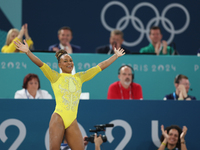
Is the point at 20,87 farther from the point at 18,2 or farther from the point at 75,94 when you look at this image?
the point at 18,2

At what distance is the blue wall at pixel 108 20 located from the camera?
10.1m

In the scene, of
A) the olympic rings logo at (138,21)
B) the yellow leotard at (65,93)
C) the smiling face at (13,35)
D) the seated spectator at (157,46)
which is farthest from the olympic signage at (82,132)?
the olympic rings logo at (138,21)

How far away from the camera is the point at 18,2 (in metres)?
9.89

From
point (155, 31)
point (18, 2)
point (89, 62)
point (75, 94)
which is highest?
point (18, 2)

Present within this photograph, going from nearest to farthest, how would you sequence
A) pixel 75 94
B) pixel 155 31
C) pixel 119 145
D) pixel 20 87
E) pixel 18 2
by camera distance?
pixel 75 94, pixel 119 145, pixel 20 87, pixel 155 31, pixel 18 2

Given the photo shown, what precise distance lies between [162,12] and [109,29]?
1.62m

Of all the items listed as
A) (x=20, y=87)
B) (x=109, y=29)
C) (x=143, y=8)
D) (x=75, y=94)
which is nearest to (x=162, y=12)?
(x=143, y=8)

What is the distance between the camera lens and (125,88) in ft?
22.3

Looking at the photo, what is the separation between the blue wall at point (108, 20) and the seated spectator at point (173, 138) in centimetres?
500

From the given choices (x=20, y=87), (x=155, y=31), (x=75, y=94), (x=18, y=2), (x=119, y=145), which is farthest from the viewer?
(x=18, y=2)

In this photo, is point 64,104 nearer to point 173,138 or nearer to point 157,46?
point 173,138

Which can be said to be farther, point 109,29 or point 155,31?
point 109,29

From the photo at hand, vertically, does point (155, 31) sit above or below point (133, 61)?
above

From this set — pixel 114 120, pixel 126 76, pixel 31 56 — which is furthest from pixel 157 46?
pixel 31 56
